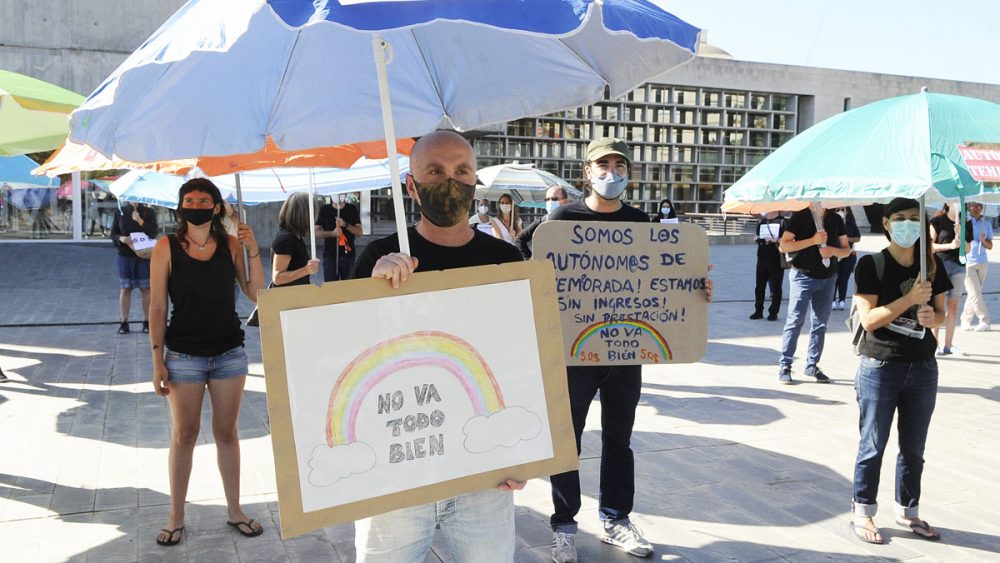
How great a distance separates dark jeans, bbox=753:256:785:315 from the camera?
39.7 feet

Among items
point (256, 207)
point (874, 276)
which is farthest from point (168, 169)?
point (256, 207)

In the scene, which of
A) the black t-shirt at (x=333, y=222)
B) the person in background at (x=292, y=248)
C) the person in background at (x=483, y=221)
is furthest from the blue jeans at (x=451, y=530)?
the black t-shirt at (x=333, y=222)

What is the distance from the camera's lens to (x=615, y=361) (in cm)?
372

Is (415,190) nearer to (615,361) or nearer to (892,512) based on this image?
(615,361)

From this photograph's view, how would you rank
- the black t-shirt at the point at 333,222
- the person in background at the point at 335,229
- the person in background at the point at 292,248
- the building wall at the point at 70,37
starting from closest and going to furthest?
1. the person in background at the point at 292,248
2. the person in background at the point at 335,229
3. the black t-shirt at the point at 333,222
4. the building wall at the point at 70,37

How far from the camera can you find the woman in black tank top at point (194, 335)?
12.7ft

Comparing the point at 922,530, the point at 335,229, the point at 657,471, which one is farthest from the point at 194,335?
the point at 335,229

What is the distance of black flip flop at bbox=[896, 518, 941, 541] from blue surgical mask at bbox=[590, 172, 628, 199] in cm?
237

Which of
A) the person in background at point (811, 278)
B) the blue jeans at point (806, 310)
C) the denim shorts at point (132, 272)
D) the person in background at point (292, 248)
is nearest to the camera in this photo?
the person in background at point (292, 248)

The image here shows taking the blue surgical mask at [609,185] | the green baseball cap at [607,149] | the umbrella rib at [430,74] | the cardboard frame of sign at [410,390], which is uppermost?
the umbrella rib at [430,74]

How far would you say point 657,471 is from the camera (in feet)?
16.9

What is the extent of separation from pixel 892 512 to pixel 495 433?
127 inches

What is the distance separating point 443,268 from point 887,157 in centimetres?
236

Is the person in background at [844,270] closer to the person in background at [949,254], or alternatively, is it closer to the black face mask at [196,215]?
the person in background at [949,254]
